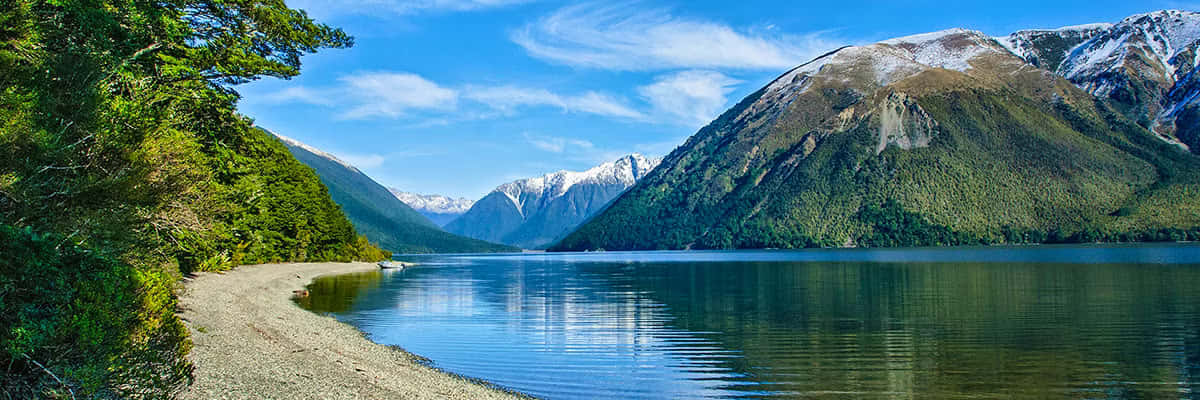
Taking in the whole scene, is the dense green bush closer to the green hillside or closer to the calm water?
the green hillside

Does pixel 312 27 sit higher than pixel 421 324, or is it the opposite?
pixel 312 27

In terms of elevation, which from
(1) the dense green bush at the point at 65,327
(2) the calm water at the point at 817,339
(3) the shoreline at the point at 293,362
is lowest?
(2) the calm water at the point at 817,339

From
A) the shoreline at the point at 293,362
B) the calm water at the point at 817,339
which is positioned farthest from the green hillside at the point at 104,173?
the calm water at the point at 817,339

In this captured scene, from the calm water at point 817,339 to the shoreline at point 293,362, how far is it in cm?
234

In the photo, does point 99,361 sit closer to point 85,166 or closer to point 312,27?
point 85,166

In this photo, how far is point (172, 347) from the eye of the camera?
41.1 ft

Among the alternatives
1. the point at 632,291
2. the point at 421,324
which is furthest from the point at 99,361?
the point at 632,291

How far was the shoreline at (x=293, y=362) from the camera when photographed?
47.9 feet

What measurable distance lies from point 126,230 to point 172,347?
99.7 inches

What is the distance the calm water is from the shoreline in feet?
7.69

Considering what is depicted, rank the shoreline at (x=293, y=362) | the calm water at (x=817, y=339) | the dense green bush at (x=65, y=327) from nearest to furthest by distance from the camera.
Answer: the dense green bush at (x=65, y=327) → the shoreline at (x=293, y=362) → the calm water at (x=817, y=339)

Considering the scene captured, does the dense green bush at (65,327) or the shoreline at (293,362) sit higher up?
the dense green bush at (65,327)

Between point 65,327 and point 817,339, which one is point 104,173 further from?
point 817,339

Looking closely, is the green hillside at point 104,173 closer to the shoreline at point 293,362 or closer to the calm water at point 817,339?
the shoreline at point 293,362
